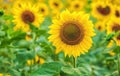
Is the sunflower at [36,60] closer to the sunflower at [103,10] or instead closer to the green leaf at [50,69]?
the green leaf at [50,69]

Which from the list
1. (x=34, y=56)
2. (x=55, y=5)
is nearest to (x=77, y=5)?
(x=55, y=5)

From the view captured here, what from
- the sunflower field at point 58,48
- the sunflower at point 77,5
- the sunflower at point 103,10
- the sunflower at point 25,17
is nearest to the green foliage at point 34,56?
the sunflower field at point 58,48

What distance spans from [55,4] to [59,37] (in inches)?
151

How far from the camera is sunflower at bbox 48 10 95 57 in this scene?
2.49 m

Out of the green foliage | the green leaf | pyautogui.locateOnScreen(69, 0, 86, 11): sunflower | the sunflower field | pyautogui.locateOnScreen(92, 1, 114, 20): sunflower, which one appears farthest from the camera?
pyautogui.locateOnScreen(69, 0, 86, 11): sunflower

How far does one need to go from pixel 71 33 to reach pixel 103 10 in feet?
7.70

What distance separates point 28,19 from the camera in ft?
11.1

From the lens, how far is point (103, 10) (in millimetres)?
4828

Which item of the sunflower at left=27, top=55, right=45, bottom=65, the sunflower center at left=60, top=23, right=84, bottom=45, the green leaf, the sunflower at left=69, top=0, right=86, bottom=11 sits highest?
the sunflower at left=69, top=0, right=86, bottom=11

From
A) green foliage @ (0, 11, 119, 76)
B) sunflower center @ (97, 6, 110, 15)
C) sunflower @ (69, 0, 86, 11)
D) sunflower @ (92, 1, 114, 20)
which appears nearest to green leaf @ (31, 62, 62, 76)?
green foliage @ (0, 11, 119, 76)

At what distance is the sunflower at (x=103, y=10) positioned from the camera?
4.69 metres

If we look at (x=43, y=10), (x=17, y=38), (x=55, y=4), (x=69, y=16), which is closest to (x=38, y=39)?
(x=17, y=38)

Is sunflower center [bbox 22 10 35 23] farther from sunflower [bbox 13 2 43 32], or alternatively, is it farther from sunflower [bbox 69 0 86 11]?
sunflower [bbox 69 0 86 11]

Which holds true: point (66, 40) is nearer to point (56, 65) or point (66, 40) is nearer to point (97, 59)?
point (56, 65)
